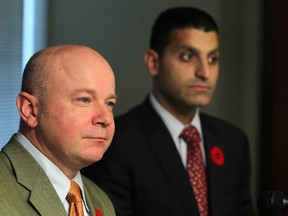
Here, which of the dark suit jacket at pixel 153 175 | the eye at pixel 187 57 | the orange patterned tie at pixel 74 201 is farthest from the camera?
the eye at pixel 187 57

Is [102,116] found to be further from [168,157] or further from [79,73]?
[168,157]

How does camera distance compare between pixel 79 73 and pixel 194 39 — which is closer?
pixel 79 73

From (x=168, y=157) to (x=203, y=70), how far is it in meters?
0.30

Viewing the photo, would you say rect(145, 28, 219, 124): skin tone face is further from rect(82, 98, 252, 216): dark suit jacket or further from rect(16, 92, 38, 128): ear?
rect(16, 92, 38, 128): ear

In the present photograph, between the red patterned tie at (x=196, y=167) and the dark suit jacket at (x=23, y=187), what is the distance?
69 centimetres

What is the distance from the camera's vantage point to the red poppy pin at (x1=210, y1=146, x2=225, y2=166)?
6.38ft

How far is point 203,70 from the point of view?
1.87m

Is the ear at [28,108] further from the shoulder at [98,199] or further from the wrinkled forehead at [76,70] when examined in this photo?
the shoulder at [98,199]

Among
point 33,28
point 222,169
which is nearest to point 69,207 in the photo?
point 222,169

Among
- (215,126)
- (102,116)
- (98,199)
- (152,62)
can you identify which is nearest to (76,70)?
(102,116)

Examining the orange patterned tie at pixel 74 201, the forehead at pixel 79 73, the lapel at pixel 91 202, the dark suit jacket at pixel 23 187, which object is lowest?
the lapel at pixel 91 202

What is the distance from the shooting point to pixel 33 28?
2074 mm

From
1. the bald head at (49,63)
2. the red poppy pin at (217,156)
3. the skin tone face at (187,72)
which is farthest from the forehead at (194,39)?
the bald head at (49,63)

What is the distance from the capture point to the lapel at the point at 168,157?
1.82m
